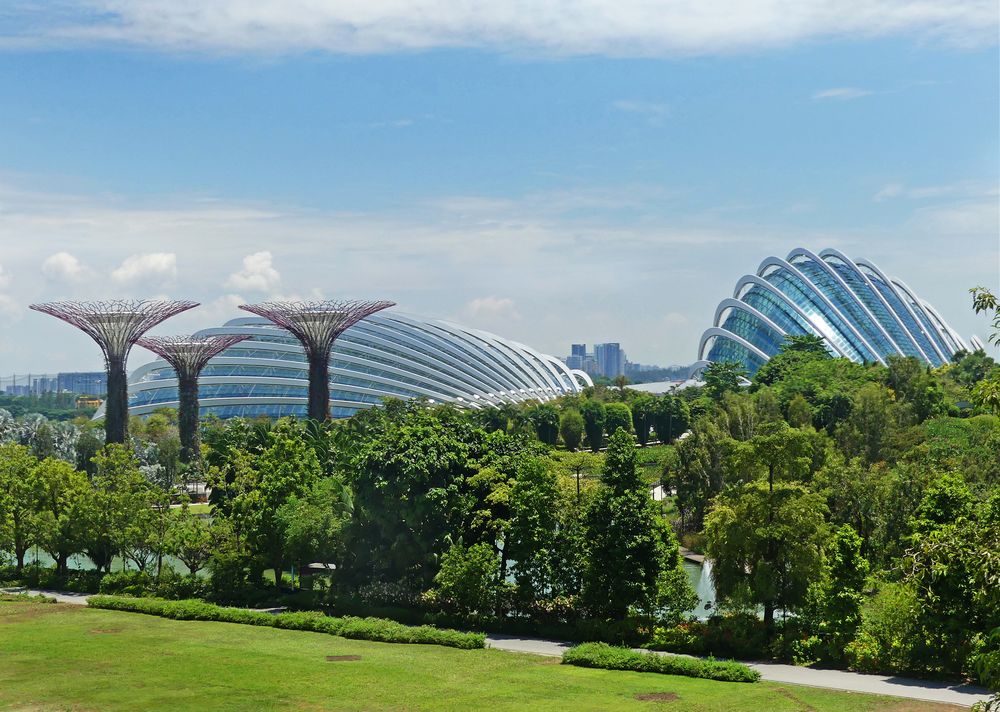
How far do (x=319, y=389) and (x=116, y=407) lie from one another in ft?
44.4

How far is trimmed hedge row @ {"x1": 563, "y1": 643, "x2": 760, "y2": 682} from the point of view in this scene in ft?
96.9

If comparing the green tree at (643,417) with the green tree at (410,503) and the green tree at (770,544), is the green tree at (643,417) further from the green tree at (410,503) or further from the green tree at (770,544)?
the green tree at (770,544)

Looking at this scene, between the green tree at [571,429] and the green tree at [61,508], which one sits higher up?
the green tree at [571,429]

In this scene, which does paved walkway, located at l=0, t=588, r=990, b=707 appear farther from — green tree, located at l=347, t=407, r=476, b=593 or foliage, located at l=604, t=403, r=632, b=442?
foliage, located at l=604, t=403, r=632, b=442

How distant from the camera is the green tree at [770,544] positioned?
33.0 m

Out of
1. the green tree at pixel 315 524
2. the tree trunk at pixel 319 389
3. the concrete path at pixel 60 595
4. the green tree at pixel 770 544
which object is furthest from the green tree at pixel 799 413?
the concrete path at pixel 60 595

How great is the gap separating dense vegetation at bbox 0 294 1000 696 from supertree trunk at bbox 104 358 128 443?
1864 cm

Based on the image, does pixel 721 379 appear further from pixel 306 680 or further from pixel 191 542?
pixel 306 680

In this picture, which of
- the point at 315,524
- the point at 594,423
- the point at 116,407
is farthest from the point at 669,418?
the point at 315,524

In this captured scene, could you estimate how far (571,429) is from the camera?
99.4 metres

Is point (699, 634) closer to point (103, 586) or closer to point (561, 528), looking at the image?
point (561, 528)

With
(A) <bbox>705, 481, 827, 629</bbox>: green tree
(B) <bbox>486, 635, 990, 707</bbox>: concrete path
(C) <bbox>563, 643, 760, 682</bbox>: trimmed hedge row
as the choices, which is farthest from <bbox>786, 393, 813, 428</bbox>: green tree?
(C) <bbox>563, 643, 760, 682</bbox>: trimmed hedge row

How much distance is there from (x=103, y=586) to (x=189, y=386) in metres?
39.2

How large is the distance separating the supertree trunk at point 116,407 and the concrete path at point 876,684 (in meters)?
52.7
